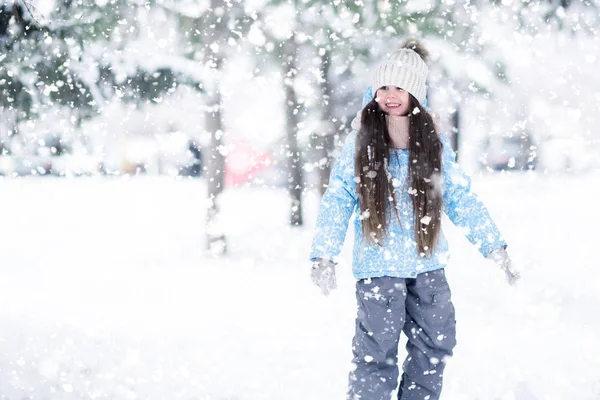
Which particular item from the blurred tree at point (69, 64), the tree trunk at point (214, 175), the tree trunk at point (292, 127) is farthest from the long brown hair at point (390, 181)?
the tree trunk at point (214, 175)

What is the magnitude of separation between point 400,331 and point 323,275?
0.49 meters

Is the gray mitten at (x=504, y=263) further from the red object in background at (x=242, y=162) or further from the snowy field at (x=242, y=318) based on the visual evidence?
the red object in background at (x=242, y=162)

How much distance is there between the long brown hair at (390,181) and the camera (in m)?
2.88

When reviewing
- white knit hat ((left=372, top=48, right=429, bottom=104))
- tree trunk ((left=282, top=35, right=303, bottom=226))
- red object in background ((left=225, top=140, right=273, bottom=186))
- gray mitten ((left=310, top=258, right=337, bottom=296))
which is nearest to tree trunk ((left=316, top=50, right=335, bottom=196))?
tree trunk ((left=282, top=35, right=303, bottom=226))

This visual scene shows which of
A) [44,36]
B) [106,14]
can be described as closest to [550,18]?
[106,14]

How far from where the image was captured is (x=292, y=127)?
1035cm

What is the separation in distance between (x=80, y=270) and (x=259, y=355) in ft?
15.9

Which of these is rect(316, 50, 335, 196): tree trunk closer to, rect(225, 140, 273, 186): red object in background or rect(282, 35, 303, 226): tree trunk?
rect(282, 35, 303, 226): tree trunk


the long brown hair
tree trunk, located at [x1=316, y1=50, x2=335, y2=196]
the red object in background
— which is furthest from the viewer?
the red object in background

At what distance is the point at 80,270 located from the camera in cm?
857

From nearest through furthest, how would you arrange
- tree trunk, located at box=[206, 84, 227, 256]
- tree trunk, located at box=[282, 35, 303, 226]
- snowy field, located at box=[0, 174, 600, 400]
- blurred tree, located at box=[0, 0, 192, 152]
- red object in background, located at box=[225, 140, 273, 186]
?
1. snowy field, located at box=[0, 174, 600, 400]
2. blurred tree, located at box=[0, 0, 192, 152]
3. tree trunk, located at box=[206, 84, 227, 256]
4. tree trunk, located at box=[282, 35, 303, 226]
5. red object in background, located at box=[225, 140, 273, 186]

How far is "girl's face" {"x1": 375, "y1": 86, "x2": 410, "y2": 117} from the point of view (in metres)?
3.00

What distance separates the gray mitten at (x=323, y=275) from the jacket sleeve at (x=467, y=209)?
69cm

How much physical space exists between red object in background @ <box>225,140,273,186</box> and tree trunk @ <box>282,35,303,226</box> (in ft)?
13.1
